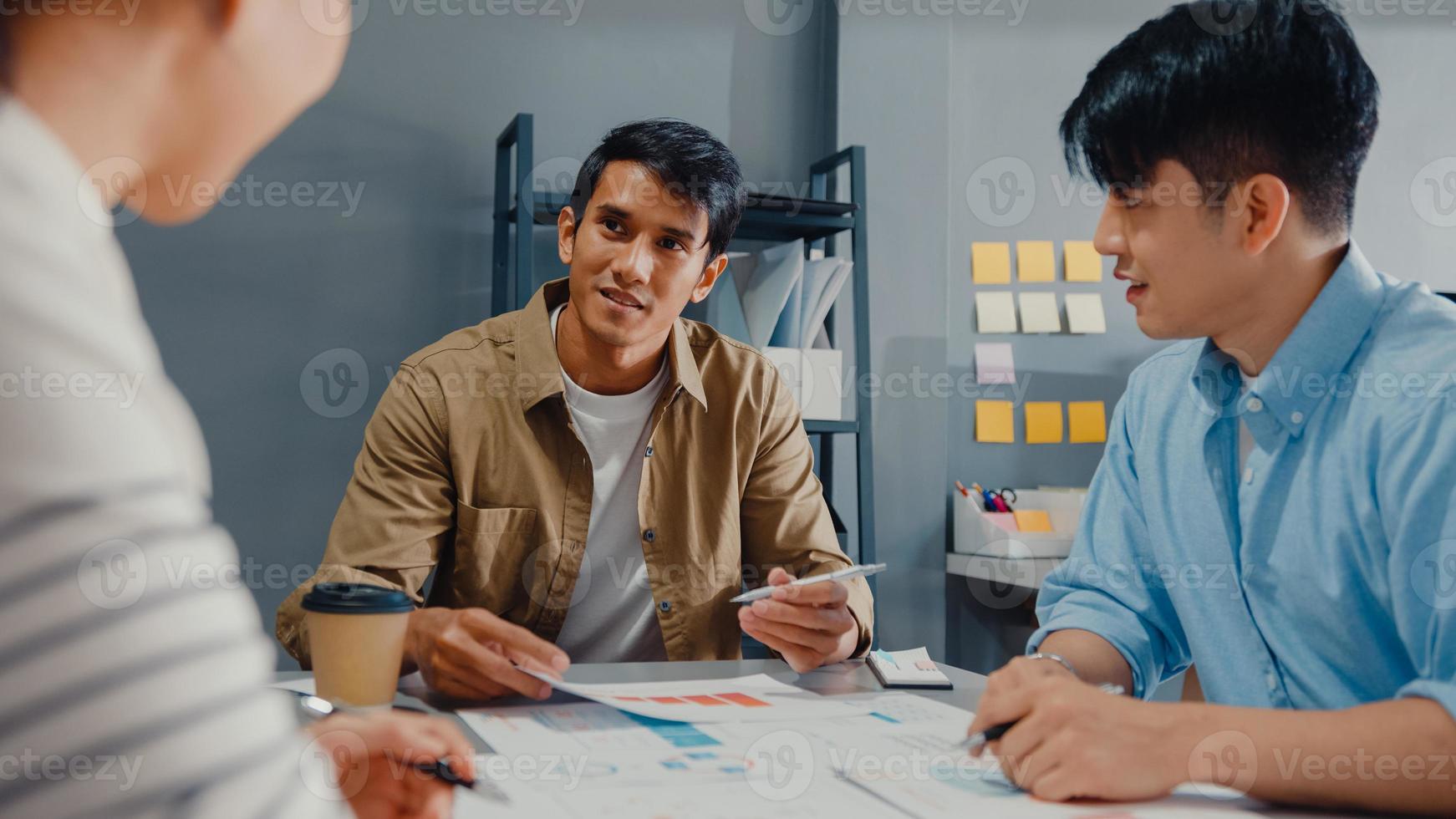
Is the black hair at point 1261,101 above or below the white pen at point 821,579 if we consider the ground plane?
above

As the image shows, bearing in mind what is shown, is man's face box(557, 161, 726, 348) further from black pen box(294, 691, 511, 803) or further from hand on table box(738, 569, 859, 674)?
black pen box(294, 691, 511, 803)

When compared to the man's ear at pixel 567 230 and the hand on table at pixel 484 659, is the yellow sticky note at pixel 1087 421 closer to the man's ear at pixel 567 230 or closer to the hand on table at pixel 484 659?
the man's ear at pixel 567 230

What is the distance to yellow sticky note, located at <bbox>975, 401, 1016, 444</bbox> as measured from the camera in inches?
106

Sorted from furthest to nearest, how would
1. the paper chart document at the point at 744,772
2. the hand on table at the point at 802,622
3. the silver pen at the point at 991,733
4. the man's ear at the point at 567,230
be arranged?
the man's ear at the point at 567,230, the hand on table at the point at 802,622, the silver pen at the point at 991,733, the paper chart document at the point at 744,772

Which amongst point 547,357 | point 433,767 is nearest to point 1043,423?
point 547,357

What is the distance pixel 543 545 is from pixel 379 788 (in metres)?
0.96

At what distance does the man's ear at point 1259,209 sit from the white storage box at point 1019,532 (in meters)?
1.49

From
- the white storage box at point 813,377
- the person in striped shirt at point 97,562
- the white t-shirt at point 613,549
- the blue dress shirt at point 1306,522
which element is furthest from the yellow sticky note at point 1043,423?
the person in striped shirt at point 97,562

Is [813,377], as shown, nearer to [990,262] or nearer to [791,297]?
[791,297]

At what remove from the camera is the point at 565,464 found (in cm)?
156

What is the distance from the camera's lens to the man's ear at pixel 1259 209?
96 cm

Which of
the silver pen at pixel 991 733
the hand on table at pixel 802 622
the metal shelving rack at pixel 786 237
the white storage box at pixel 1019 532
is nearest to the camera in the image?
the silver pen at pixel 991 733

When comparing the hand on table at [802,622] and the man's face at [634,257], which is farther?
the man's face at [634,257]

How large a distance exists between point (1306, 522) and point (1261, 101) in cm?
39
